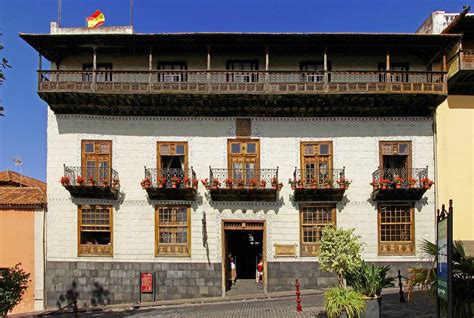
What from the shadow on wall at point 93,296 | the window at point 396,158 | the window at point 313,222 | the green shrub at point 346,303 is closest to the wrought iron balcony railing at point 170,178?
the shadow on wall at point 93,296

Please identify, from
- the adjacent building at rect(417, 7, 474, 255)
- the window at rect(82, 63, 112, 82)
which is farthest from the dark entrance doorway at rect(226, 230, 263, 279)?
the window at rect(82, 63, 112, 82)

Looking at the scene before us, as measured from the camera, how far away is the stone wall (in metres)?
22.4

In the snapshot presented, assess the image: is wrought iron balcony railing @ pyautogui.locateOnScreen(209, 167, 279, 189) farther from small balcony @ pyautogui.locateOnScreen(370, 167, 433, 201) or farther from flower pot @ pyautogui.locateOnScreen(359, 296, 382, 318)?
flower pot @ pyautogui.locateOnScreen(359, 296, 382, 318)

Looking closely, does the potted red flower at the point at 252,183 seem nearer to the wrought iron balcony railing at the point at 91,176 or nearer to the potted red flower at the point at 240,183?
the potted red flower at the point at 240,183

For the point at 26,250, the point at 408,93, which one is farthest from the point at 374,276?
the point at 26,250

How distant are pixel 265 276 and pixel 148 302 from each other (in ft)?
18.0

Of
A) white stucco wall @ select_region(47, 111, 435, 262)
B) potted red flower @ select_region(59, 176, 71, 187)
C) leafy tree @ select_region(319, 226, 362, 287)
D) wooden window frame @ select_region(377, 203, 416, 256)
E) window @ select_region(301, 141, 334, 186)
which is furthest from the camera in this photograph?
window @ select_region(301, 141, 334, 186)

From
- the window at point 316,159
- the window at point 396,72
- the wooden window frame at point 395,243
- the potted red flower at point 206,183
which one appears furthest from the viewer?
the window at point 316,159

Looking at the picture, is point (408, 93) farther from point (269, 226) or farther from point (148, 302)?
point (148, 302)

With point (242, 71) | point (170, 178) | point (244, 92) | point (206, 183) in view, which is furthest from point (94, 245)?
point (242, 71)

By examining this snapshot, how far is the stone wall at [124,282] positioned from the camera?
22438mm

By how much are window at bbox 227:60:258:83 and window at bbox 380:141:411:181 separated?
22.7ft

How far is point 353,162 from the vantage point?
75.3 ft

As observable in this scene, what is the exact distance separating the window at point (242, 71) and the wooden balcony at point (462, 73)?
30.2 ft
